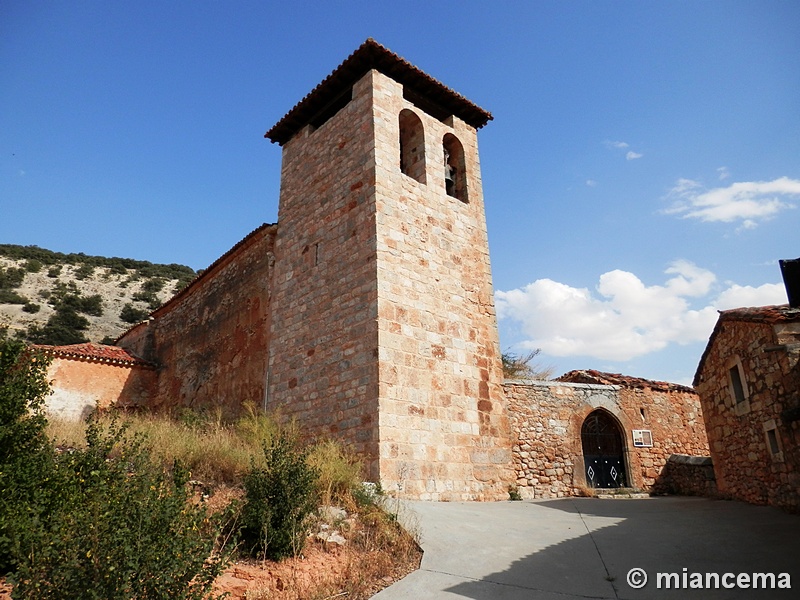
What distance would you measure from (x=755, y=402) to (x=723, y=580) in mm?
4030

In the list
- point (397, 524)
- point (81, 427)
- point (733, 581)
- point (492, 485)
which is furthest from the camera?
point (492, 485)

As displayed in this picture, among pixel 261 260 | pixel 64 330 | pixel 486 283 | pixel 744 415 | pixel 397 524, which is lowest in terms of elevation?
pixel 397 524

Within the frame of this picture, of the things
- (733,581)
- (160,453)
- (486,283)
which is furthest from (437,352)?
(733,581)

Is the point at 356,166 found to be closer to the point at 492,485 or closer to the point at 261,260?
the point at 261,260

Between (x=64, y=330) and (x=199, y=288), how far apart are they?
21513 mm

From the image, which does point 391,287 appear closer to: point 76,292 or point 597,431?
point 597,431

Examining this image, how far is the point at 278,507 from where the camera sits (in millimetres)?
5844

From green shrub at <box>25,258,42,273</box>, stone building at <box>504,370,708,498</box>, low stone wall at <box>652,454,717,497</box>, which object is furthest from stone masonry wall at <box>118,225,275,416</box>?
green shrub at <box>25,258,42,273</box>

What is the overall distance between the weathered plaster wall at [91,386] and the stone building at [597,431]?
36.1ft

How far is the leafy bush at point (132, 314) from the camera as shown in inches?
1486

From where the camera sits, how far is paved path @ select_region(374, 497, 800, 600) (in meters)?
5.01

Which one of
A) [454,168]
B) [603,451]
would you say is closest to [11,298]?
[454,168]

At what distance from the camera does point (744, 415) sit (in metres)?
8.60

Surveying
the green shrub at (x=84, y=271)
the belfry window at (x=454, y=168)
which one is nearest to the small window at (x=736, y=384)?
the belfry window at (x=454, y=168)
